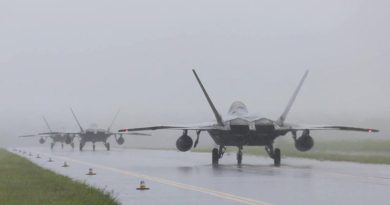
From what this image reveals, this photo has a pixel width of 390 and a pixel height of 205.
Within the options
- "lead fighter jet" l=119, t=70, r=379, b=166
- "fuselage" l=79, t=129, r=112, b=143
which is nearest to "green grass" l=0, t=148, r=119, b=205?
"lead fighter jet" l=119, t=70, r=379, b=166

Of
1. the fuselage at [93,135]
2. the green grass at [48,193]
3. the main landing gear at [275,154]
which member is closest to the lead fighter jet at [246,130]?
the main landing gear at [275,154]

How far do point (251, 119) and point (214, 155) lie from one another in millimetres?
Result: 3649

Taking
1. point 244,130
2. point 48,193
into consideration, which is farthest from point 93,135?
point 48,193

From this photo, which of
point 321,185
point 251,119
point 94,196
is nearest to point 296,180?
point 321,185

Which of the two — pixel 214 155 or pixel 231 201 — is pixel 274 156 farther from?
pixel 231 201

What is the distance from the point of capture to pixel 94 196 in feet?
52.0

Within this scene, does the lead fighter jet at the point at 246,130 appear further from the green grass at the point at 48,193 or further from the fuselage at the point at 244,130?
the green grass at the point at 48,193

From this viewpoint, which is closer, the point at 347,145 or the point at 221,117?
the point at 221,117

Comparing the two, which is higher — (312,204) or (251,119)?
(251,119)

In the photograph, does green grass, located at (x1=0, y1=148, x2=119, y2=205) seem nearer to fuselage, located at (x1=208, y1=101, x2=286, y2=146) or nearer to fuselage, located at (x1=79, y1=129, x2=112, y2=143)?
fuselage, located at (x1=208, y1=101, x2=286, y2=146)

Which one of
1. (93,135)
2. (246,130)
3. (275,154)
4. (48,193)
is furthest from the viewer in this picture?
(93,135)

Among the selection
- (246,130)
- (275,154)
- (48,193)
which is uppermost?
(246,130)

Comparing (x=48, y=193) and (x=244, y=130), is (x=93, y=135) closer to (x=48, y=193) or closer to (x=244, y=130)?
(x=244, y=130)

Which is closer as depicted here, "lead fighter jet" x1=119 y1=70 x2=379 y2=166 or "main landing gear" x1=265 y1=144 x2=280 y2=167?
"lead fighter jet" x1=119 y1=70 x2=379 y2=166
